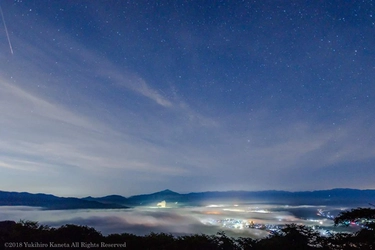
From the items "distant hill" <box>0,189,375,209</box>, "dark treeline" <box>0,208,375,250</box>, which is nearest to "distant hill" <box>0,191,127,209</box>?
"distant hill" <box>0,189,375,209</box>

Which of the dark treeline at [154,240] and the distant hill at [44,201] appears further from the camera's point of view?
the distant hill at [44,201]

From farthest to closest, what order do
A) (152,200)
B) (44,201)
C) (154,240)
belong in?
(152,200)
(44,201)
(154,240)

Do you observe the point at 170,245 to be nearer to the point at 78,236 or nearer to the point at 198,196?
the point at 78,236

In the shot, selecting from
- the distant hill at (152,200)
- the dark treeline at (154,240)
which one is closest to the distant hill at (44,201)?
the distant hill at (152,200)

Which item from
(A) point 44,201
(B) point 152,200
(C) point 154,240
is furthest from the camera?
(B) point 152,200

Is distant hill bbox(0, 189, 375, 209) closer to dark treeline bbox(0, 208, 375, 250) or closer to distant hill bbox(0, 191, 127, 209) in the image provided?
distant hill bbox(0, 191, 127, 209)

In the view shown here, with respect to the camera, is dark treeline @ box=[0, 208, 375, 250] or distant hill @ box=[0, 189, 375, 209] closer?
dark treeline @ box=[0, 208, 375, 250]

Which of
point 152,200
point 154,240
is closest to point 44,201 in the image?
point 152,200

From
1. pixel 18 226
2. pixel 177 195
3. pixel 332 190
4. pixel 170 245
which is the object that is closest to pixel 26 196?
pixel 177 195

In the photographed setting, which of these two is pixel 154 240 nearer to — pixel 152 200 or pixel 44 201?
pixel 44 201

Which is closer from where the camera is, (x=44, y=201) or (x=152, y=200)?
(x=44, y=201)

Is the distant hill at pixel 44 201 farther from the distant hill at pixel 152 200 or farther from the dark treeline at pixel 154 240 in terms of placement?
the dark treeline at pixel 154 240
